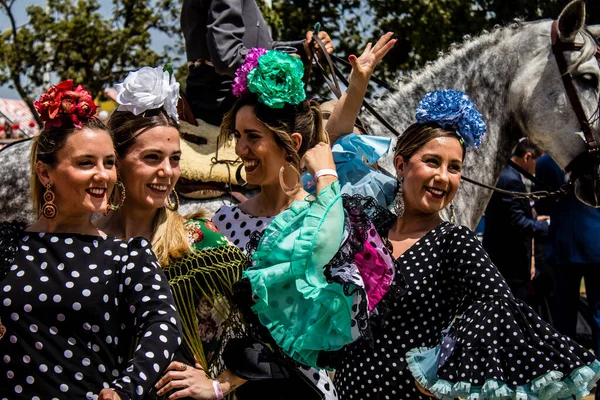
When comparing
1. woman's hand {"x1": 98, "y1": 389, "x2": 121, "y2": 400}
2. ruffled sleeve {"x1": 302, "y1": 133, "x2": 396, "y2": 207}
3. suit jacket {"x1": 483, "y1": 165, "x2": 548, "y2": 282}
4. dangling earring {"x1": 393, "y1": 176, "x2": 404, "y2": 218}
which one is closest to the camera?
woman's hand {"x1": 98, "y1": 389, "x2": 121, "y2": 400}

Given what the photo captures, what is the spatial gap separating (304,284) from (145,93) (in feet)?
3.12

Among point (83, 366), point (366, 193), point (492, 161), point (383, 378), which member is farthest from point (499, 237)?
point (83, 366)

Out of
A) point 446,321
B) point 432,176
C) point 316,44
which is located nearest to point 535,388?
point 446,321

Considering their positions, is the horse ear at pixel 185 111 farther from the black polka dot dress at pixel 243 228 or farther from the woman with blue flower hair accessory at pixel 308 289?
the woman with blue flower hair accessory at pixel 308 289

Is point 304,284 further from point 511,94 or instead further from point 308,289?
point 511,94

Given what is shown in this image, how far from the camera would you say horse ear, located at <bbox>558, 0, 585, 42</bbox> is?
5.07 metres

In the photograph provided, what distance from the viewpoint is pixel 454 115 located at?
3.29 meters

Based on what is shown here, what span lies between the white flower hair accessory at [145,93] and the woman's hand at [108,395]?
1160 mm

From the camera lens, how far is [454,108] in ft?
10.9

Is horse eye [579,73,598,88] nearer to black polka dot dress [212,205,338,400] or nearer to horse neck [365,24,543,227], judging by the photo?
horse neck [365,24,543,227]

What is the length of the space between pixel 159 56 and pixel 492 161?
13.7 metres

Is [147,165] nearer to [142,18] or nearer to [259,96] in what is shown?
[259,96]

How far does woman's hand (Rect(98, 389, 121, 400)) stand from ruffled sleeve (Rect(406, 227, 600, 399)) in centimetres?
100

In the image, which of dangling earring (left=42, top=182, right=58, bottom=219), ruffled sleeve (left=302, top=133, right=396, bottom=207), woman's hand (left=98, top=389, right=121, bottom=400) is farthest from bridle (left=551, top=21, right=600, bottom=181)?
woman's hand (left=98, top=389, right=121, bottom=400)
